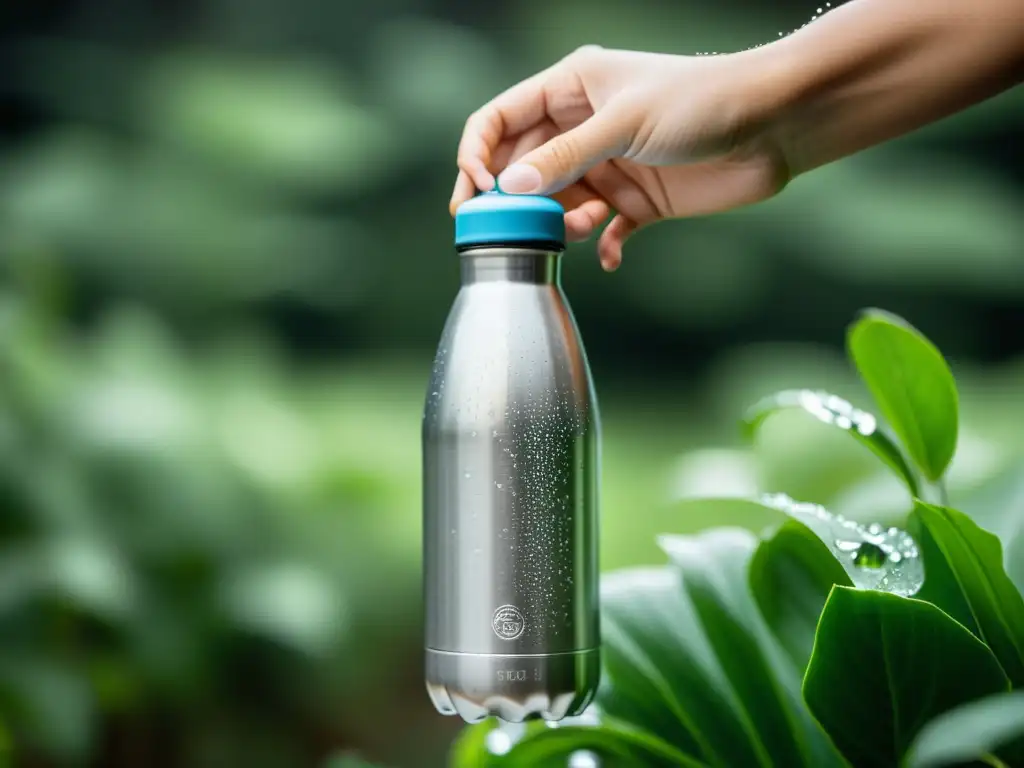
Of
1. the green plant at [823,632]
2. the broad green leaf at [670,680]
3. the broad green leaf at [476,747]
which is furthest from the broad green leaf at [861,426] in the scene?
the broad green leaf at [476,747]

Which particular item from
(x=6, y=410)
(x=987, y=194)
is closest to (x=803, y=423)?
(x=6, y=410)

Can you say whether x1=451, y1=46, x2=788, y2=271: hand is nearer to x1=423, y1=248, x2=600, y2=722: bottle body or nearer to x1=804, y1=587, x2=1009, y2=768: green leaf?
x1=423, y1=248, x2=600, y2=722: bottle body

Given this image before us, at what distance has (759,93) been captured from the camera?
60 centimetres

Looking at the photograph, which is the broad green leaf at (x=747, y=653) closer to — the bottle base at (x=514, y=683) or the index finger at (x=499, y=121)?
the bottle base at (x=514, y=683)

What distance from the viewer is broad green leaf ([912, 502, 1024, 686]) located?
0.49 m

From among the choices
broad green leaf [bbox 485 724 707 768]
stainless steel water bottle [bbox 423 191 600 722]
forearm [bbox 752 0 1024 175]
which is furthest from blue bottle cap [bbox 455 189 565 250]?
broad green leaf [bbox 485 724 707 768]

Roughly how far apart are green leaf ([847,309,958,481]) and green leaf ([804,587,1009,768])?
153 mm

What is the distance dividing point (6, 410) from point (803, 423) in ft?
4.31

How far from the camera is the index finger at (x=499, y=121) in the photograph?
636 mm

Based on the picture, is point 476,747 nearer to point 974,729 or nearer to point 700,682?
point 700,682

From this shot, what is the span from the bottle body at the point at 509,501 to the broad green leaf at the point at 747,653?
0.28ft

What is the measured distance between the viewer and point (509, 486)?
52 centimetres

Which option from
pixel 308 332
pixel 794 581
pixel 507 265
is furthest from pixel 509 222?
pixel 308 332

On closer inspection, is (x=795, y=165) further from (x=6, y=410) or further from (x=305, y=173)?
(x=305, y=173)
